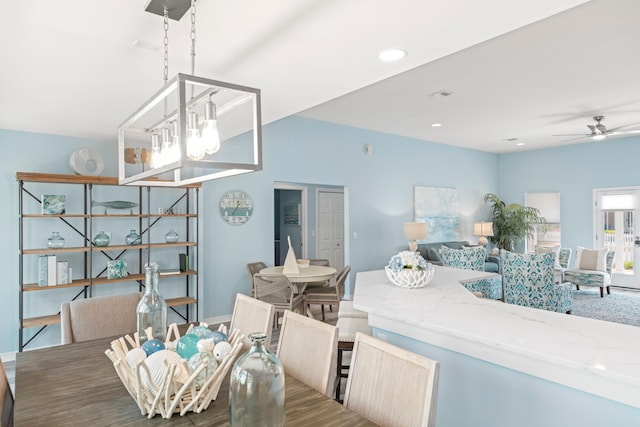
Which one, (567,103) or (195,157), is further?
(567,103)

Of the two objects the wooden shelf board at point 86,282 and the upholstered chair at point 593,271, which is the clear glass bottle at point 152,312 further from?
the upholstered chair at point 593,271

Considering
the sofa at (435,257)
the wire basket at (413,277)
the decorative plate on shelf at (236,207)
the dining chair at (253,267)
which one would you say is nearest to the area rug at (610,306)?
the sofa at (435,257)

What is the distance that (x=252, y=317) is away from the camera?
7.54 feet

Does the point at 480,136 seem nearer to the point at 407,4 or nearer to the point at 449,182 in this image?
the point at 449,182

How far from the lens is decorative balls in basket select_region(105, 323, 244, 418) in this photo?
4.25ft

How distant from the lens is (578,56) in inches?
141

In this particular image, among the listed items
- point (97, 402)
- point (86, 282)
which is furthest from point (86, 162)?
point (97, 402)

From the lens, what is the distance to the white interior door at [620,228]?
743cm

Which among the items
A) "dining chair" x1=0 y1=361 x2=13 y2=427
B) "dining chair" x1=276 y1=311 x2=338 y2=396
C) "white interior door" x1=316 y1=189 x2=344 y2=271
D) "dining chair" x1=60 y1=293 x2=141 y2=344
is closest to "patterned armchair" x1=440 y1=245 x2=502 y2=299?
"white interior door" x1=316 y1=189 x2=344 y2=271

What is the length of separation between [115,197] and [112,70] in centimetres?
245

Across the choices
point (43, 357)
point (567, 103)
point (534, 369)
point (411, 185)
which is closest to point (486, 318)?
point (534, 369)

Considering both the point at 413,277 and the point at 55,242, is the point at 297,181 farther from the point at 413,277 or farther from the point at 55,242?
the point at 413,277

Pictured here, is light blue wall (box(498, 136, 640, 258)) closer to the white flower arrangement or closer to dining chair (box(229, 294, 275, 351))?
the white flower arrangement

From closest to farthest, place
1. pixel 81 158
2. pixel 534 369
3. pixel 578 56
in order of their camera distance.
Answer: pixel 534 369 → pixel 578 56 → pixel 81 158
